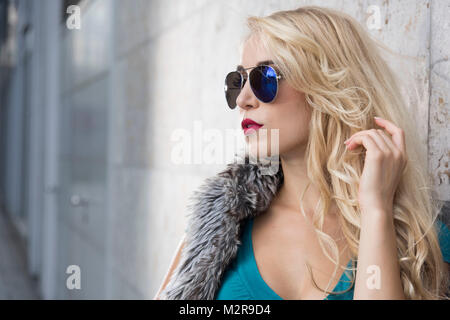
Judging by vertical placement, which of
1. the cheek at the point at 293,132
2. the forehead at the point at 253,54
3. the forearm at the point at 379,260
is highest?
the forehead at the point at 253,54

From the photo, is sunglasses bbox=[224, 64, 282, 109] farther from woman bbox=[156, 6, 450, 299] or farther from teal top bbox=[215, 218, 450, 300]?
teal top bbox=[215, 218, 450, 300]

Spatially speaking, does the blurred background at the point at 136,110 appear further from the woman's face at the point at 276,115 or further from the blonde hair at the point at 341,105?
the woman's face at the point at 276,115

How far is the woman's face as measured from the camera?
47.7 inches

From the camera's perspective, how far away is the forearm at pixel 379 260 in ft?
3.06

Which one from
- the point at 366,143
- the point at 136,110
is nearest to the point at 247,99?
the point at 366,143

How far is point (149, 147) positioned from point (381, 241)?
2.15 meters


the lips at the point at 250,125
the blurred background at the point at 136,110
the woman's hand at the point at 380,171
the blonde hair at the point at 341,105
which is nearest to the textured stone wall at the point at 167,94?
the blurred background at the point at 136,110

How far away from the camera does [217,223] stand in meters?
1.39

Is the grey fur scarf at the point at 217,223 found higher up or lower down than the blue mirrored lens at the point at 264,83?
lower down

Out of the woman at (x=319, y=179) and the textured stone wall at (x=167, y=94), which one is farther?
the textured stone wall at (x=167, y=94)

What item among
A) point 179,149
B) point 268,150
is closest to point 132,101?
point 179,149

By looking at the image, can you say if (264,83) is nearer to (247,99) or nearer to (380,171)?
(247,99)

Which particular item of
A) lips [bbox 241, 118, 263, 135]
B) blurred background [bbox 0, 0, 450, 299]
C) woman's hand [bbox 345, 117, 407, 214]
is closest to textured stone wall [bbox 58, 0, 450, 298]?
blurred background [bbox 0, 0, 450, 299]
